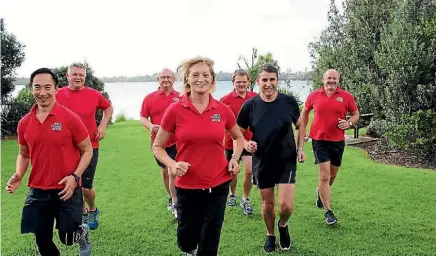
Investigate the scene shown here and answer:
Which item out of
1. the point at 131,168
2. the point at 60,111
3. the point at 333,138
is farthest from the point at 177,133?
the point at 131,168

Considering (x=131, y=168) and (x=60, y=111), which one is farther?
(x=131, y=168)

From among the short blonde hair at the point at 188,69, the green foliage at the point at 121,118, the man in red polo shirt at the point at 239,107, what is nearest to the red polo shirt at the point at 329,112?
the man in red polo shirt at the point at 239,107

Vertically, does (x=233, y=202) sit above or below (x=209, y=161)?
below

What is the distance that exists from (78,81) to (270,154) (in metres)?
2.87

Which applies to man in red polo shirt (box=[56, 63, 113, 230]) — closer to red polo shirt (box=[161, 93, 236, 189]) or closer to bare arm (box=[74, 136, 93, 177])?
bare arm (box=[74, 136, 93, 177])

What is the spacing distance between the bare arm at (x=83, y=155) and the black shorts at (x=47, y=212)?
0.81 feet

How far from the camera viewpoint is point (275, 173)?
194 inches

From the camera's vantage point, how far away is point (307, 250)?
203 inches

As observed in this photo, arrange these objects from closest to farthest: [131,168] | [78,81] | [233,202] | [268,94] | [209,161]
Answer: [209,161], [268,94], [78,81], [233,202], [131,168]

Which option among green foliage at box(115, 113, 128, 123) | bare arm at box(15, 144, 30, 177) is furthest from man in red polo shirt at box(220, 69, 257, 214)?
green foliage at box(115, 113, 128, 123)

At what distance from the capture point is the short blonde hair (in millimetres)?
3795

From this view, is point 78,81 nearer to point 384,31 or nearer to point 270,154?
point 270,154

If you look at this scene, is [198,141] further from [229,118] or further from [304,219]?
[304,219]

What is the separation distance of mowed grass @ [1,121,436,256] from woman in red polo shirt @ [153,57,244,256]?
146 centimetres
